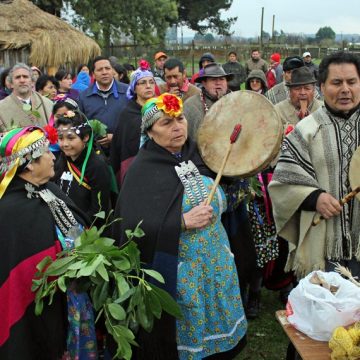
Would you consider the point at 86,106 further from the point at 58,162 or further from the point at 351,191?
the point at 351,191

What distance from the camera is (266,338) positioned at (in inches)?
180

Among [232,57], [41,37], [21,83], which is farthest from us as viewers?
[41,37]

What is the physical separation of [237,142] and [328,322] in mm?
1208

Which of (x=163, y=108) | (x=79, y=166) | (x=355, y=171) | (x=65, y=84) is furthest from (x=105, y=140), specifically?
(x=65, y=84)

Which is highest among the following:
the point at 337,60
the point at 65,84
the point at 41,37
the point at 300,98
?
the point at 41,37

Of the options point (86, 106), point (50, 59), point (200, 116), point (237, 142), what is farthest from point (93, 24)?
point (237, 142)

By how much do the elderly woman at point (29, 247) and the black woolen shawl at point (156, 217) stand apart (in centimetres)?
40

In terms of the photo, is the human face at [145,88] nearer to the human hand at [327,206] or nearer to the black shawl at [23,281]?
the black shawl at [23,281]

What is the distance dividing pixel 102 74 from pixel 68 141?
2335 millimetres

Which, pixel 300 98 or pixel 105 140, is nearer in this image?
pixel 300 98

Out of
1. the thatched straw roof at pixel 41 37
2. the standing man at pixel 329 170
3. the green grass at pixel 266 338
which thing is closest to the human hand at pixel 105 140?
the green grass at pixel 266 338

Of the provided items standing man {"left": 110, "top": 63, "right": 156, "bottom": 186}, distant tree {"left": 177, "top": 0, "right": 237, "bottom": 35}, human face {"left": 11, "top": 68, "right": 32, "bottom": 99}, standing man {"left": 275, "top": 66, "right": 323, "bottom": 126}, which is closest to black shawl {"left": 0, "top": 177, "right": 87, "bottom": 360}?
standing man {"left": 110, "top": 63, "right": 156, "bottom": 186}

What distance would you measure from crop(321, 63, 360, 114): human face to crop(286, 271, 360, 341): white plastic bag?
3.45 ft

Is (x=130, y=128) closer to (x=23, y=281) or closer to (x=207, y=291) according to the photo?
(x=207, y=291)
